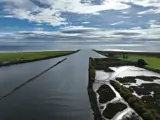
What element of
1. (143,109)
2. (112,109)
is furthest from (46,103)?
(143,109)

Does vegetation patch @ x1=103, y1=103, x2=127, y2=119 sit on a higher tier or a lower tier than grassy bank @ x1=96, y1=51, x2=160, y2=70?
higher

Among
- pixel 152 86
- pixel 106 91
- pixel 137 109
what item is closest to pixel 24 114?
A: pixel 137 109

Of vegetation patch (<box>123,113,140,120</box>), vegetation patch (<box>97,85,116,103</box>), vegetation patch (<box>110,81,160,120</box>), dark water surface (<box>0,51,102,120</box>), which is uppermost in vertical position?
vegetation patch (<box>110,81,160,120</box>)

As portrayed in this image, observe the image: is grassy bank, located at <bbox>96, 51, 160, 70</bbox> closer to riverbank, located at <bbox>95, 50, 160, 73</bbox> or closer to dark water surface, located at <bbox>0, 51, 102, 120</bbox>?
riverbank, located at <bbox>95, 50, 160, 73</bbox>

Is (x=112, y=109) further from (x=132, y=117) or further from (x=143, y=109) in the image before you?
(x=143, y=109)

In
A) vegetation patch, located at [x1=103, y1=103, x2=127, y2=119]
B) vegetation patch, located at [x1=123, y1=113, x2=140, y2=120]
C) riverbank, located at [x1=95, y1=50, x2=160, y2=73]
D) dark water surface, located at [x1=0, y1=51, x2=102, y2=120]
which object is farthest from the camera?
riverbank, located at [x1=95, y1=50, x2=160, y2=73]

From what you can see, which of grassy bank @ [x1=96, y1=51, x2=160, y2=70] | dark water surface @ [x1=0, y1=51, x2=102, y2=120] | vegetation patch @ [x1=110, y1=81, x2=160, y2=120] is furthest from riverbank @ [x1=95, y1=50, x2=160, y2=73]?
vegetation patch @ [x1=110, y1=81, x2=160, y2=120]

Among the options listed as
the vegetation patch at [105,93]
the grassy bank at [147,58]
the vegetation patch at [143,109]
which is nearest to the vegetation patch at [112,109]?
the vegetation patch at [143,109]

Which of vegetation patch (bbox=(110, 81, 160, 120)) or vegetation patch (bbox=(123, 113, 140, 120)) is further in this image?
vegetation patch (bbox=(123, 113, 140, 120))
